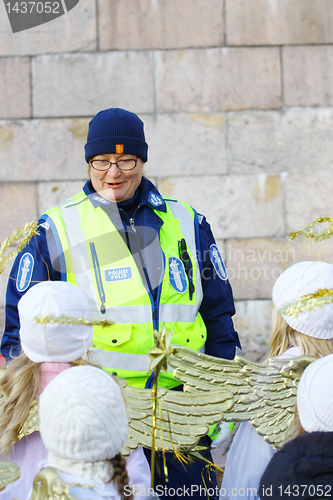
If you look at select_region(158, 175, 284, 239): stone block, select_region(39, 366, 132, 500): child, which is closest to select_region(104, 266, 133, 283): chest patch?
select_region(39, 366, 132, 500): child

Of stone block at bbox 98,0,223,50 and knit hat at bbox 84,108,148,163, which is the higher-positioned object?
stone block at bbox 98,0,223,50

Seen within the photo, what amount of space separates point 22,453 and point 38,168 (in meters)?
2.94

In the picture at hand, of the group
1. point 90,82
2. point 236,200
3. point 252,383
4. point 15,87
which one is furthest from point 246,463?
point 15,87

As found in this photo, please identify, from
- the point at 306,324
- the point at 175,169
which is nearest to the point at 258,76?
the point at 175,169

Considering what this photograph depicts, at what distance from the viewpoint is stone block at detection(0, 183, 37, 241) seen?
158 inches

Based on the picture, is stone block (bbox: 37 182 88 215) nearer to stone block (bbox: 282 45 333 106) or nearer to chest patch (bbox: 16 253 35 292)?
stone block (bbox: 282 45 333 106)

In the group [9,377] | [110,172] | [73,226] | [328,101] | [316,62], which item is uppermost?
[316,62]

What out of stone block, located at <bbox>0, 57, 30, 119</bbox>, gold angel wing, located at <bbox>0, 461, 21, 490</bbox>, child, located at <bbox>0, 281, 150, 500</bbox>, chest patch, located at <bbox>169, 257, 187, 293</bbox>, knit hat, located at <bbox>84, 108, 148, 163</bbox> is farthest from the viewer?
stone block, located at <bbox>0, 57, 30, 119</bbox>

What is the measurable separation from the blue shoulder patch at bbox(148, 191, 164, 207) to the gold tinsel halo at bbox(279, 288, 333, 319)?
0.90 m

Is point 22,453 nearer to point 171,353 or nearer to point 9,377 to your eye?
point 9,377

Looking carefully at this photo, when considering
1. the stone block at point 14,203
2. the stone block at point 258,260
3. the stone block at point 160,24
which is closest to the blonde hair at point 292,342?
the stone block at point 258,260

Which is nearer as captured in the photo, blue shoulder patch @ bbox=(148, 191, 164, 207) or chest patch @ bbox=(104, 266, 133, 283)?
chest patch @ bbox=(104, 266, 133, 283)

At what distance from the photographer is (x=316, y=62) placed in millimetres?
4016

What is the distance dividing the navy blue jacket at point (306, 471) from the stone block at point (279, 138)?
3.09 meters
